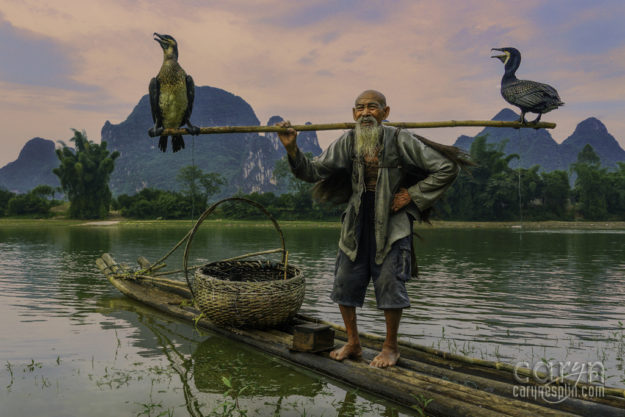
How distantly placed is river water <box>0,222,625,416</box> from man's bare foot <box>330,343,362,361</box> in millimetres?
216

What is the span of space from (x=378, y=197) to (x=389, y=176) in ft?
0.64

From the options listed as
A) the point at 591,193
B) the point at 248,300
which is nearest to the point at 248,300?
the point at 248,300

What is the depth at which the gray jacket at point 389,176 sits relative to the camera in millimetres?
3236

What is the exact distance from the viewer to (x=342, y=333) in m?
4.16

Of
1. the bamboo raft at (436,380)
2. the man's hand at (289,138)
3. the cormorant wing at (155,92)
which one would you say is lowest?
the bamboo raft at (436,380)

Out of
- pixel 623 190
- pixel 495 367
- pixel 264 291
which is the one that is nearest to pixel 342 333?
pixel 264 291

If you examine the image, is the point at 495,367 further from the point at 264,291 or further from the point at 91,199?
the point at 91,199

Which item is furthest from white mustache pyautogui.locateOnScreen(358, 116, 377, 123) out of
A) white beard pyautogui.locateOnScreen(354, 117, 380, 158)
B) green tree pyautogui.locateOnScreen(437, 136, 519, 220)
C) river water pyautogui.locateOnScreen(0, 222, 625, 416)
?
green tree pyautogui.locateOnScreen(437, 136, 519, 220)

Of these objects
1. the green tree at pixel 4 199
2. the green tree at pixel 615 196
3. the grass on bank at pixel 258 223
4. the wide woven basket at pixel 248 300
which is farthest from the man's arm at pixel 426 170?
the green tree at pixel 4 199

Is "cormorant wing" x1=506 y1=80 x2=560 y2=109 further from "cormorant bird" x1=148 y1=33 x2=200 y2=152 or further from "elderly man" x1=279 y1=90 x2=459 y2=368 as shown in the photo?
"cormorant bird" x1=148 y1=33 x2=200 y2=152

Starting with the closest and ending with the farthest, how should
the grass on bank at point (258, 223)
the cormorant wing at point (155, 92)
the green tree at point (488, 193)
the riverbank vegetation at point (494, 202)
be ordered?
1. the cormorant wing at point (155, 92)
2. the grass on bank at point (258, 223)
3. the riverbank vegetation at point (494, 202)
4. the green tree at point (488, 193)

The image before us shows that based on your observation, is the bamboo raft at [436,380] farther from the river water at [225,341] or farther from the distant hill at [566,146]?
the distant hill at [566,146]

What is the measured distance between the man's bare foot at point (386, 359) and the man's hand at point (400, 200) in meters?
1.05

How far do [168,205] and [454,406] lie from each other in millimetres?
46804
